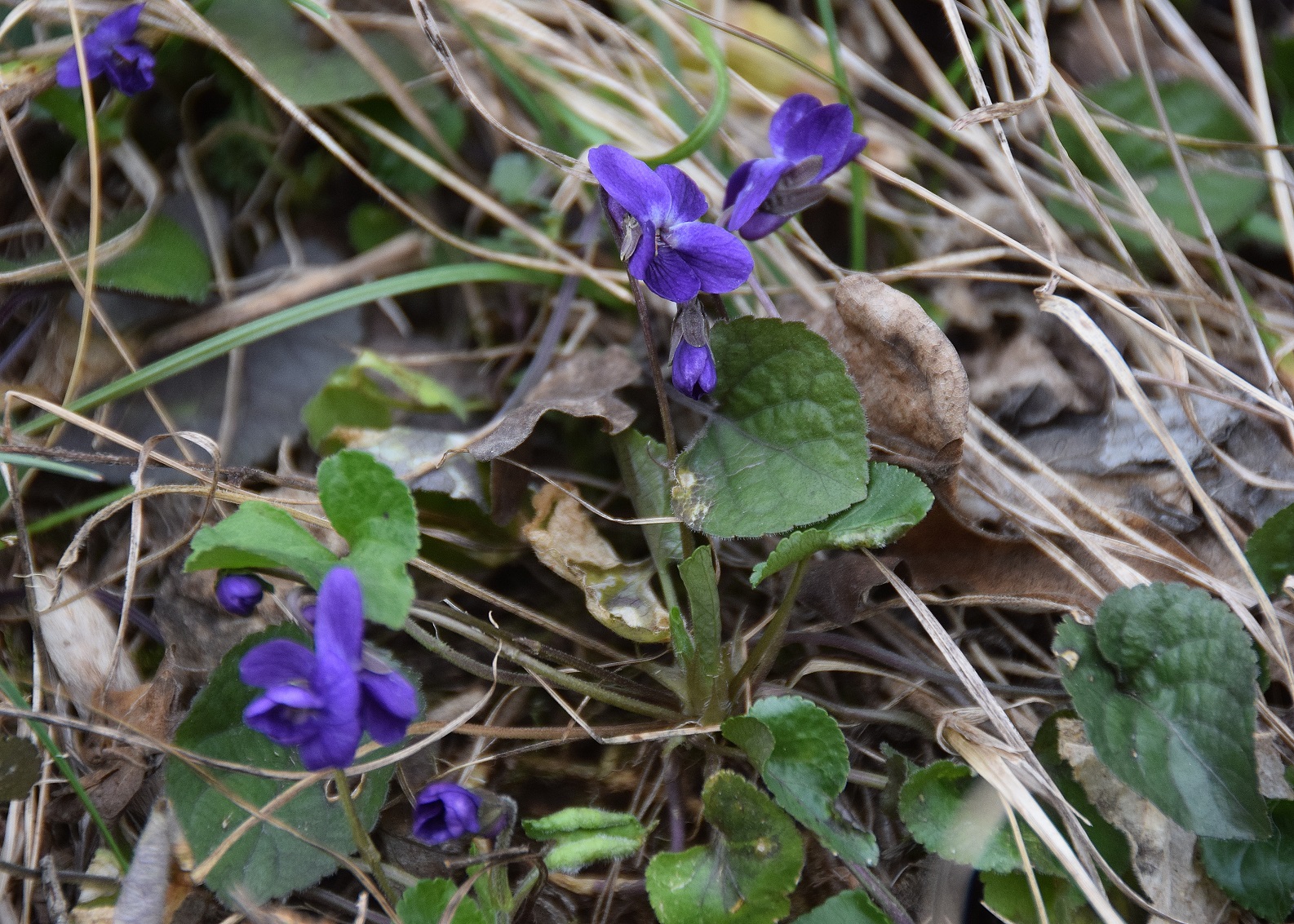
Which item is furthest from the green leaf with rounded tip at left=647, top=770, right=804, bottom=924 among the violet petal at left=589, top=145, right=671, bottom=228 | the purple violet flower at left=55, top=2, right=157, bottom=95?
the purple violet flower at left=55, top=2, right=157, bottom=95

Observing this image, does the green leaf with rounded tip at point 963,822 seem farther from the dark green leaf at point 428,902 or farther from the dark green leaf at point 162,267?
the dark green leaf at point 162,267

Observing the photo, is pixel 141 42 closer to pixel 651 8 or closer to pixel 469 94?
pixel 469 94

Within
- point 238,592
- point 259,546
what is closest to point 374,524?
point 259,546

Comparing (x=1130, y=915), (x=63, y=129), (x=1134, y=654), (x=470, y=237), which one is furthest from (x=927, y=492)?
(x=63, y=129)

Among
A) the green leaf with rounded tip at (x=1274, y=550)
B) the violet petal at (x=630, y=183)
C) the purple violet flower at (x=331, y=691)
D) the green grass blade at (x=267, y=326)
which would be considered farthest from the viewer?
the green grass blade at (x=267, y=326)

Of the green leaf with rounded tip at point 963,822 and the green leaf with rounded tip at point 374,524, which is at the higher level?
the green leaf with rounded tip at point 374,524

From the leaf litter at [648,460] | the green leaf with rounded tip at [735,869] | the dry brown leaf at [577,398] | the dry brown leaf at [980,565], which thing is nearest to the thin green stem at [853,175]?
the leaf litter at [648,460]

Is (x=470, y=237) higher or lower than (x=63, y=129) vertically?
lower
